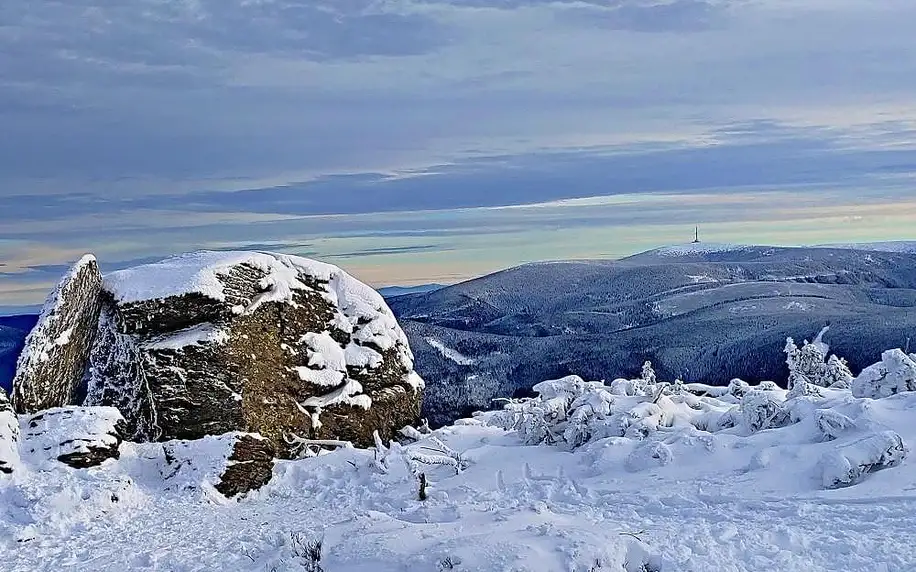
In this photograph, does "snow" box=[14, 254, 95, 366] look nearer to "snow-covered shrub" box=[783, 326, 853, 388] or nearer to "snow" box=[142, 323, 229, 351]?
"snow" box=[142, 323, 229, 351]

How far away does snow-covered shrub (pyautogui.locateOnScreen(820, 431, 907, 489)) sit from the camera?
11727 millimetres

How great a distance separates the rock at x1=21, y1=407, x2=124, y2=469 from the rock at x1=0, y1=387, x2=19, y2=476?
0.17m

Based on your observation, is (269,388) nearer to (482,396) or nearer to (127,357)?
(127,357)

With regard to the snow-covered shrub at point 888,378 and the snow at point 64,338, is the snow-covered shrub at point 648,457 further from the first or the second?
the snow at point 64,338

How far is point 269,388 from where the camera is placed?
16.5 meters

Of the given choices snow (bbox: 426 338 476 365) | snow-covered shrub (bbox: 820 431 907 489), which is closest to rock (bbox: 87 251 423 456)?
snow-covered shrub (bbox: 820 431 907 489)

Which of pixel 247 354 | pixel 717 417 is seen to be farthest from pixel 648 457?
pixel 247 354

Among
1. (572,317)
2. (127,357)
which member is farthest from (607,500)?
(572,317)

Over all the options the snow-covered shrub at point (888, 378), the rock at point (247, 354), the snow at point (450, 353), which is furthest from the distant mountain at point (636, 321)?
the snow-covered shrub at point (888, 378)

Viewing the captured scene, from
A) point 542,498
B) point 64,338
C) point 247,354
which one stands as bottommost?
point 542,498

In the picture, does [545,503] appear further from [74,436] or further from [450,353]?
[450,353]

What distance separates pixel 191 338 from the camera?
51.4 feet

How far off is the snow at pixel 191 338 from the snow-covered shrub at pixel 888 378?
459 inches

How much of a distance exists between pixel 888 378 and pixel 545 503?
26.6 ft
